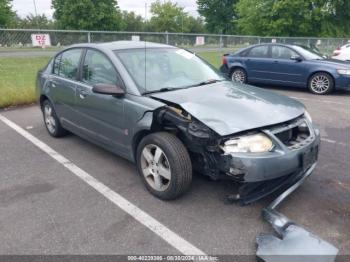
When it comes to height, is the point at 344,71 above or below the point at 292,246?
above

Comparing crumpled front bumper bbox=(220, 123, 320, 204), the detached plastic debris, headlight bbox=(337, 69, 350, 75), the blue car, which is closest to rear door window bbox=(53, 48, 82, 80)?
crumpled front bumper bbox=(220, 123, 320, 204)

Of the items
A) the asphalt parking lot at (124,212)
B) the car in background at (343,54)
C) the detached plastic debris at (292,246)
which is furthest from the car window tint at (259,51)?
the detached plastic debris at (292,246)

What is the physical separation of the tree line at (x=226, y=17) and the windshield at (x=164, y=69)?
75cm

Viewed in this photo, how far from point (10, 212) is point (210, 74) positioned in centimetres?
287

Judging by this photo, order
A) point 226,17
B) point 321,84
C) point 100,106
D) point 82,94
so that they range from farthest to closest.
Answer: point 226,17 → point 321,84 → point 82,94 → point 100,106

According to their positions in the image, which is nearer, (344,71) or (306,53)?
(344,71)

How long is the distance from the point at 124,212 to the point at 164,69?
1819 mm

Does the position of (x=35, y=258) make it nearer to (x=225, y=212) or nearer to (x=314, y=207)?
(x=225, y=212)

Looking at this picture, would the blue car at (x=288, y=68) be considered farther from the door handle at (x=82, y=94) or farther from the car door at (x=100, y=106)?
the door handle at (x=82, y=94)

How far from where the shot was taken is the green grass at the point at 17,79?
816cm

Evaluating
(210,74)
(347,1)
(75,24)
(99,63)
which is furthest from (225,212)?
(75,24)

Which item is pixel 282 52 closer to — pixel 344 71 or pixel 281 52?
pixel 281 52

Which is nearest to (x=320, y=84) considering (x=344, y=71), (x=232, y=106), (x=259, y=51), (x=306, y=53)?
(x=344, y=71)

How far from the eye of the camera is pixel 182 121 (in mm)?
3365
